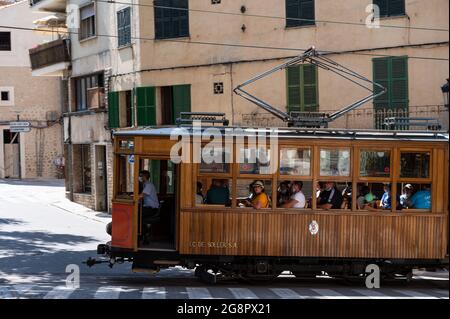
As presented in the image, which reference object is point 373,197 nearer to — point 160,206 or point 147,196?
point 160,206

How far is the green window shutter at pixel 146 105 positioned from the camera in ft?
86.0

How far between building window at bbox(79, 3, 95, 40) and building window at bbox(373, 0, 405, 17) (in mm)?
11845

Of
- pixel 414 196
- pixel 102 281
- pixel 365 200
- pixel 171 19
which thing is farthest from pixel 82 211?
pixel 414 196

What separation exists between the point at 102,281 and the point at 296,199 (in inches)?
148

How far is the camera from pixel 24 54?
149 feet

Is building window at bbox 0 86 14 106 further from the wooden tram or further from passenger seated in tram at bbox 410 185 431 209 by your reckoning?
passenger seated in tram at bbox 410 185 431 209

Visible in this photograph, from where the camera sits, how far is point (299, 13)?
23094 mm

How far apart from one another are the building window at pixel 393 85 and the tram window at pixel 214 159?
30.0ft

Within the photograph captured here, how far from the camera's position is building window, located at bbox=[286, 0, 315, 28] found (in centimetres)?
2288

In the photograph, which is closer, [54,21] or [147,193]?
[147,193]

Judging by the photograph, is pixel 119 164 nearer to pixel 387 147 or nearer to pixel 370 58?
pixel 387 147

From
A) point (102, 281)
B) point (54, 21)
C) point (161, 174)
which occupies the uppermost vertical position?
point (54, 21)

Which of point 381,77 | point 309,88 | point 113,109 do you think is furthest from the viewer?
point 113,109

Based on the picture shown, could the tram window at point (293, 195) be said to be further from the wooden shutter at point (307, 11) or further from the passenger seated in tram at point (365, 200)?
the wooden shutter at point (307, 11)
